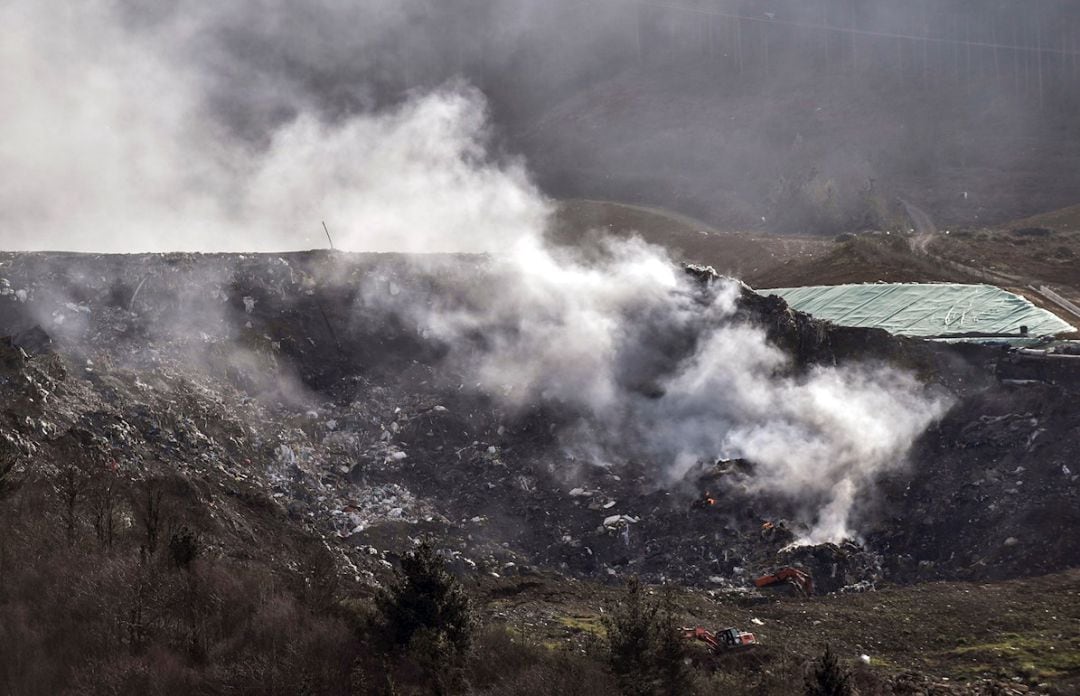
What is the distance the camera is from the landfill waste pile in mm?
28266

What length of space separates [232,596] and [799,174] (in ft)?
Result: 192

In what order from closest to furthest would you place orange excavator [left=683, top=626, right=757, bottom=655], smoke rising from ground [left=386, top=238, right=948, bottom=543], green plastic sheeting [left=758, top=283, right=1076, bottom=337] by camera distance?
orange excavator [left=683, top=626, right=757, bottom=655] < smoke rising from ground [left=386, top=238, right=948, bottom=543] < green plastic sheeting [left=758, top=283, right=1076, bottom=337]

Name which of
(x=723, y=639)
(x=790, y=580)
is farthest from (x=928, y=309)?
(x=723, y=639)

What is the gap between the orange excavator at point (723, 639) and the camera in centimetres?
2347

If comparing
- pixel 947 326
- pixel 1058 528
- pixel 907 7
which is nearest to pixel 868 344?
pixel 947 326

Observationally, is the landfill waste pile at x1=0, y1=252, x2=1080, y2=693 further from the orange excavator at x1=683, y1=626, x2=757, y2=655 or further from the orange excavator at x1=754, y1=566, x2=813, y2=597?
the orange excavator at x1=683, y1=626, x2=757, y2=655

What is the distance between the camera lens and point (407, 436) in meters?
34.8

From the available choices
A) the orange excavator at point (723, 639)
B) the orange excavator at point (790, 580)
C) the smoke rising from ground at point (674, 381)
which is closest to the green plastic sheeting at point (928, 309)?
the smoke rising from ground at point (674, 381)

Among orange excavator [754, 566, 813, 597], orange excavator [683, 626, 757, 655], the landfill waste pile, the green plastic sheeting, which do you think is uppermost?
the green plastic sheeting

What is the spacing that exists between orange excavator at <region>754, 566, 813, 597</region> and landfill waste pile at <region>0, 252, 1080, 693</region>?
278 mm

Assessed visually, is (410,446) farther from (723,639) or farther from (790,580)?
(723,639)

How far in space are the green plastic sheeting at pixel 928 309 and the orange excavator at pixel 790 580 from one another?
1371 centimetres

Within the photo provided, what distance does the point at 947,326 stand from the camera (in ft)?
125

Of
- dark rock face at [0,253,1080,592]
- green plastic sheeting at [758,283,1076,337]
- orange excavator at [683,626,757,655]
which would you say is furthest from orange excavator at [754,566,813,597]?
green plastic sheeting at [758,283,1076,337]
